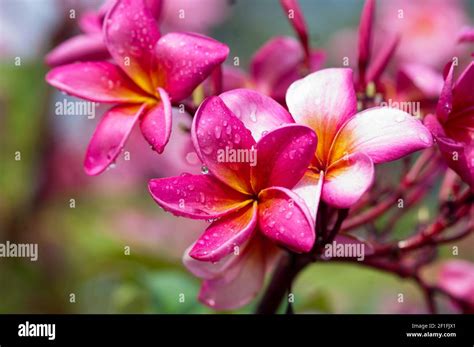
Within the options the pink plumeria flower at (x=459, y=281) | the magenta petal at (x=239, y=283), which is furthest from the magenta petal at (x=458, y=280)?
the magenta petal at (x=239, y=283)

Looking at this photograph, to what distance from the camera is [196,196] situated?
0.63 meters

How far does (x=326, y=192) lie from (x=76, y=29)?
955mm

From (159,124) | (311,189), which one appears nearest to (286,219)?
(311,189)

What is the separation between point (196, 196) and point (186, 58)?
0.40ft

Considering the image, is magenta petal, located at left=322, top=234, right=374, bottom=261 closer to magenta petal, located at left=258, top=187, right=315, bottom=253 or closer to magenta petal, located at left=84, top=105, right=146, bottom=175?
A: magenta petal, located at left=258, top=187, right=315, bottom=253

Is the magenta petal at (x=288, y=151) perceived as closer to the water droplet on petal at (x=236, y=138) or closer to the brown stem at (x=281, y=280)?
the water droplet on petal at (x=236, y=138)

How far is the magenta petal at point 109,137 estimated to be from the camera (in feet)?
2.26

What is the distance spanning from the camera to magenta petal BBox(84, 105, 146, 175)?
2.26ft

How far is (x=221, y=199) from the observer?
0.64m

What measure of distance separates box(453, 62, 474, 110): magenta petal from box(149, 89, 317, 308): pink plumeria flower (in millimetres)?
140

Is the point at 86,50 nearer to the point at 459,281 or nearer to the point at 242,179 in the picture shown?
the point at 242,179

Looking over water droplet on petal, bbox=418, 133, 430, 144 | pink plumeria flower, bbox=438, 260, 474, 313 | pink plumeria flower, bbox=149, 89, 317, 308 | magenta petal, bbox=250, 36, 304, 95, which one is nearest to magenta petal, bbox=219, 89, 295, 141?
pink plumeria flower, bbox=149, 89, 317, 308

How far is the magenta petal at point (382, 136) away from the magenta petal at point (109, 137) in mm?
180
